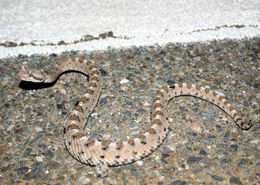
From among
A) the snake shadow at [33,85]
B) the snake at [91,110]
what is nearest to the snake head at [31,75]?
the snake at [91,110]

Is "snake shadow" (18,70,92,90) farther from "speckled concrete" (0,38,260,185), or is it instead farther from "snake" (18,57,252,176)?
"snake" (18,57,252,176)

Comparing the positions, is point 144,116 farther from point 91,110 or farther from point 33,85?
point 33,85

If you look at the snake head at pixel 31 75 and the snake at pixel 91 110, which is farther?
the snake head at pixel 31 75

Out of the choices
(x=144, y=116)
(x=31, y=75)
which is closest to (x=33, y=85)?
(x=31, y=75)

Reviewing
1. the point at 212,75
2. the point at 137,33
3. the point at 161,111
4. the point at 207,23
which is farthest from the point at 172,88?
the point at 207,23

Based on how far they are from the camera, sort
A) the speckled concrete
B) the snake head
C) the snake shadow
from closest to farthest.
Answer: the speckled concrete, the snake head, the snake shadow

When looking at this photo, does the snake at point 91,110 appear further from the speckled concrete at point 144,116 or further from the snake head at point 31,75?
the speckled concrete at point 144,116

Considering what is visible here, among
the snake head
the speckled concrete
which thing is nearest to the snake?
the snake head

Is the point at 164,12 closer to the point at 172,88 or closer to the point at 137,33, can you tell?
the point at 137,33
